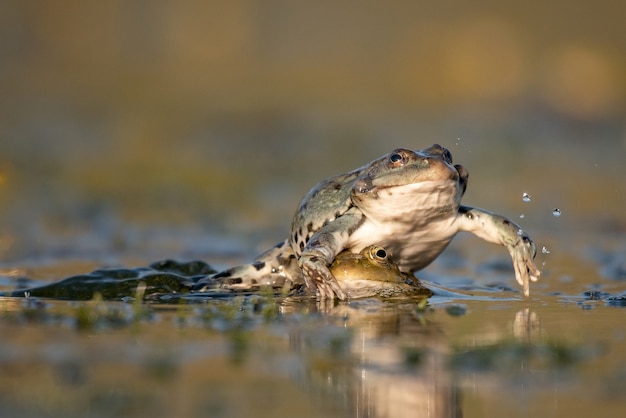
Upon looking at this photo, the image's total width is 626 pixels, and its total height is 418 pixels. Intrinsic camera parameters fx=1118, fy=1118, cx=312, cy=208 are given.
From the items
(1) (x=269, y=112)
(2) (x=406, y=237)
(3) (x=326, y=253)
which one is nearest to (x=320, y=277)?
(3) (x=326, y=253)

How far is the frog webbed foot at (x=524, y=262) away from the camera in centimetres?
776

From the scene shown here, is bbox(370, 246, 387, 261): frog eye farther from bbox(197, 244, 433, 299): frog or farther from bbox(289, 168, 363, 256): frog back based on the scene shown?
bbox(289, 168, 363, 256): frog back

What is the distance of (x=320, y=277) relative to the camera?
292 inches

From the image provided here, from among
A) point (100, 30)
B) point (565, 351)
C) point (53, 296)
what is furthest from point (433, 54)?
point (565, 351)

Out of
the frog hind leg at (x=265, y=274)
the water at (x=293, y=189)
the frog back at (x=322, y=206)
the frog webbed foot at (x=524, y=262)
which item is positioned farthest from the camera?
the frog hind leg at (x=265, y=274)

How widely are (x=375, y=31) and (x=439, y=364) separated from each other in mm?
19191

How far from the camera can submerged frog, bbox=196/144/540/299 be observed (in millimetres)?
7426

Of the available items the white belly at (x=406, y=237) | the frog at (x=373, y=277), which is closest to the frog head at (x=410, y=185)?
the white belly at (x=406, y=237)

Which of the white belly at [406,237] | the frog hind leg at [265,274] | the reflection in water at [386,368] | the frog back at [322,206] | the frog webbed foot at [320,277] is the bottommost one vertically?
the reflection in water at [386,368]

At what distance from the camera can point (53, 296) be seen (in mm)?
7949

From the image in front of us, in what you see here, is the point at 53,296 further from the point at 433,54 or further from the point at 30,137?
the point at 433,54

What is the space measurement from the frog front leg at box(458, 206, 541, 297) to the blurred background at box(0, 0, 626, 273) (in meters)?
3.26

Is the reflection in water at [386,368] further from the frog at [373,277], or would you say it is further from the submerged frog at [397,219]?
the submerged frog at [397,219]

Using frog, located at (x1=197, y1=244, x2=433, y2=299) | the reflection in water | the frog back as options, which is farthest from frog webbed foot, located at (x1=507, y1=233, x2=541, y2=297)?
the reflection in water
